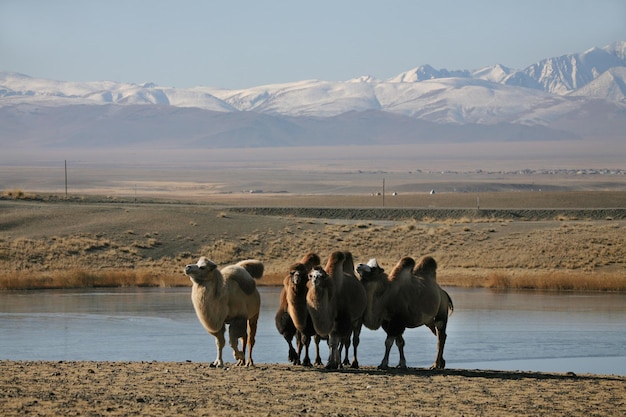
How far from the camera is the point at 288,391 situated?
1366 cm

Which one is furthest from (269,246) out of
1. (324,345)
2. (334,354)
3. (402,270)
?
(334,354)

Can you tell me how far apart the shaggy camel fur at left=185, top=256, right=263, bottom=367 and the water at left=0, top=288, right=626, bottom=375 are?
1.86 meters

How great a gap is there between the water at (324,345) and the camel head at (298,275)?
2.75 meters

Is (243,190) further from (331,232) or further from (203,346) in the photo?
(203,346)

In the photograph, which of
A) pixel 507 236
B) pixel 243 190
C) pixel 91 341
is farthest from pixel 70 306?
pixel 243 190

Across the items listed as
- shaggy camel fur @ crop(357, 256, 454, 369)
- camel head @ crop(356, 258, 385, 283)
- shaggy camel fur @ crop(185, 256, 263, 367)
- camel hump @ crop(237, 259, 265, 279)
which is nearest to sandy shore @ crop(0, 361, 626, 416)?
shaggy camel fur @ crop(185, 256, 263, 367)

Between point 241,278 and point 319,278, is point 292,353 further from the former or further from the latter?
point 319,278

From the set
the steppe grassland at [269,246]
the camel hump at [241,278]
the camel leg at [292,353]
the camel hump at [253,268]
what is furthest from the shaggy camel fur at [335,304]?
the steppe grassland at [269,246]

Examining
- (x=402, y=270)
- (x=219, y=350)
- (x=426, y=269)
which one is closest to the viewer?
(x=219, y=350)

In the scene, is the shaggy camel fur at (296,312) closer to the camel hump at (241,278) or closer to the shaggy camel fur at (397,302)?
the camel hump at (241,278)

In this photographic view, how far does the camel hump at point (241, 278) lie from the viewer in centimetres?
1661

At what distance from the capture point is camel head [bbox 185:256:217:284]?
1593cm

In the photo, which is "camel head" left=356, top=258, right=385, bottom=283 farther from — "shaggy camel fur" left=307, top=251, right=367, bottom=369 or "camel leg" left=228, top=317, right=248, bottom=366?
"camel leg" left=228, top=317, right=248, bottom=366

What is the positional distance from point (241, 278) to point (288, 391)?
3.29 m
